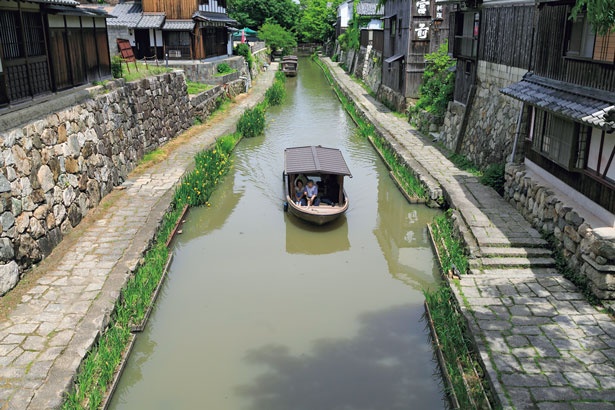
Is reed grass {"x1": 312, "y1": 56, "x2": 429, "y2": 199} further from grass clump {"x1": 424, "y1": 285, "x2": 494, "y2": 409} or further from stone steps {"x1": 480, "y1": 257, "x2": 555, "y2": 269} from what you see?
grass clump {"x1": 424, "y1": 285, "x2": 494, "y2": 409}

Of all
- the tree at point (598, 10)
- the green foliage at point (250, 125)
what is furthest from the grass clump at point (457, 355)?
the green foliage at point (250, 125)

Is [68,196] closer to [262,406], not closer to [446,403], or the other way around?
[262,406]

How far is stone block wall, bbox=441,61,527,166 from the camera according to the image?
16.6 metres

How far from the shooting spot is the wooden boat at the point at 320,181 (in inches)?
595

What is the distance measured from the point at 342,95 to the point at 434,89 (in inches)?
623

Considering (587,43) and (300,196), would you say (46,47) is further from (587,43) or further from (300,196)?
(587,43)

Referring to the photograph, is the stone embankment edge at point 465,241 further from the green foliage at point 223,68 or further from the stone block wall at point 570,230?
the green foliage at point 223,68

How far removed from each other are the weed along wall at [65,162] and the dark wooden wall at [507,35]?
42.1 ft

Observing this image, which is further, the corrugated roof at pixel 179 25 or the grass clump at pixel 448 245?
the corrugated roof at pixel 179 25

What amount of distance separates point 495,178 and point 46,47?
525 inches

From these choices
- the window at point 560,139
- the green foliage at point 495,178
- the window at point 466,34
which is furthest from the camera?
the window at point 466,34

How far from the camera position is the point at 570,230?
11062mm

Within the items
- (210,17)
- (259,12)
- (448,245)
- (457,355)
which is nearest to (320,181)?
(448,245)

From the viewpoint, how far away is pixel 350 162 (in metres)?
23.4
